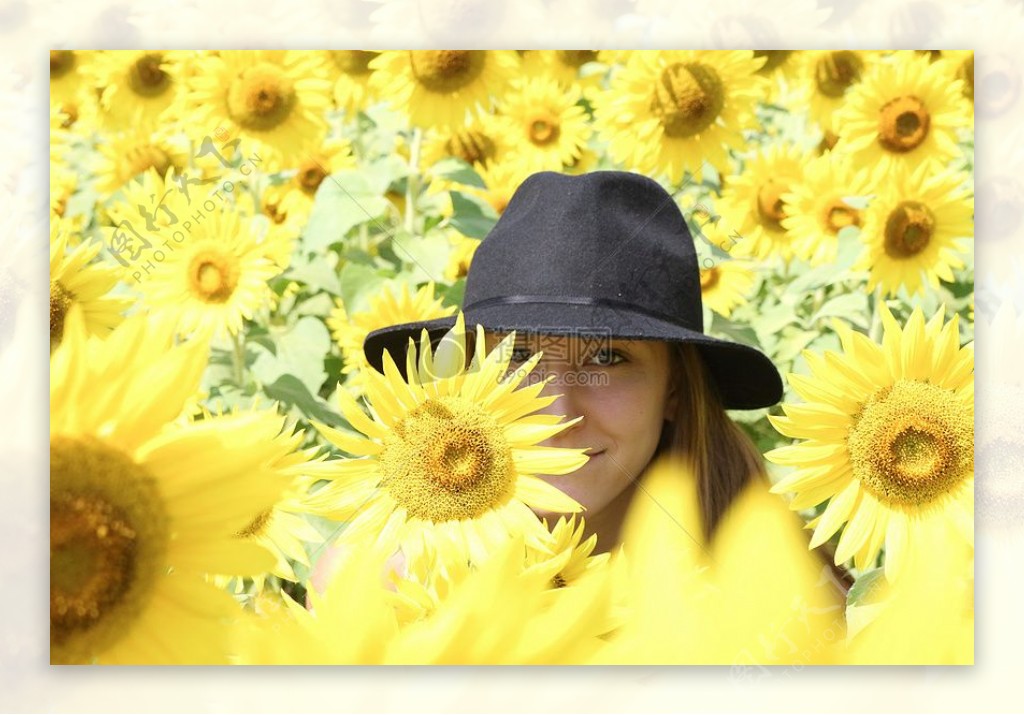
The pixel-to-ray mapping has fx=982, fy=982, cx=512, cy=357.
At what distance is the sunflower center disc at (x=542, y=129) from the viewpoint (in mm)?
1455

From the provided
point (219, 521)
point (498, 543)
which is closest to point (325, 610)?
point (219, 521)

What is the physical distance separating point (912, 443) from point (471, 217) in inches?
27.9

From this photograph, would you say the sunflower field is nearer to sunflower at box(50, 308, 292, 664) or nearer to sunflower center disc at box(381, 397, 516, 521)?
sunflower center disc at box(381, 397, 516, 521)

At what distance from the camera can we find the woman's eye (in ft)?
4.37

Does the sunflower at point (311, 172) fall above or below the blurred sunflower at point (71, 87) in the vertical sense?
below

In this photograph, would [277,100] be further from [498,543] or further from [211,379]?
[498,543]

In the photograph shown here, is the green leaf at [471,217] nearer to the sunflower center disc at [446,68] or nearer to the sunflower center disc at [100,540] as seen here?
the sunflower center disc at [446,68]

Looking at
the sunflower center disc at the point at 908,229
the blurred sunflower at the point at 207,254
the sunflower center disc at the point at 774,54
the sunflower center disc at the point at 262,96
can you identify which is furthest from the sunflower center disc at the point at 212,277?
the sunflower center disc at the point at 908,229

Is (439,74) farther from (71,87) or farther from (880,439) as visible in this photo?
(880,439)

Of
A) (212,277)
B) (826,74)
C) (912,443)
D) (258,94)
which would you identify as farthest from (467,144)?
(912,443)

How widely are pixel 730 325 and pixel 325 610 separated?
102 cm

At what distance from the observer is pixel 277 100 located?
1445mm

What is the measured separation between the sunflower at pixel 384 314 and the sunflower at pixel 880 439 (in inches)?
20.3

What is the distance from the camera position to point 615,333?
1298 millimetres
